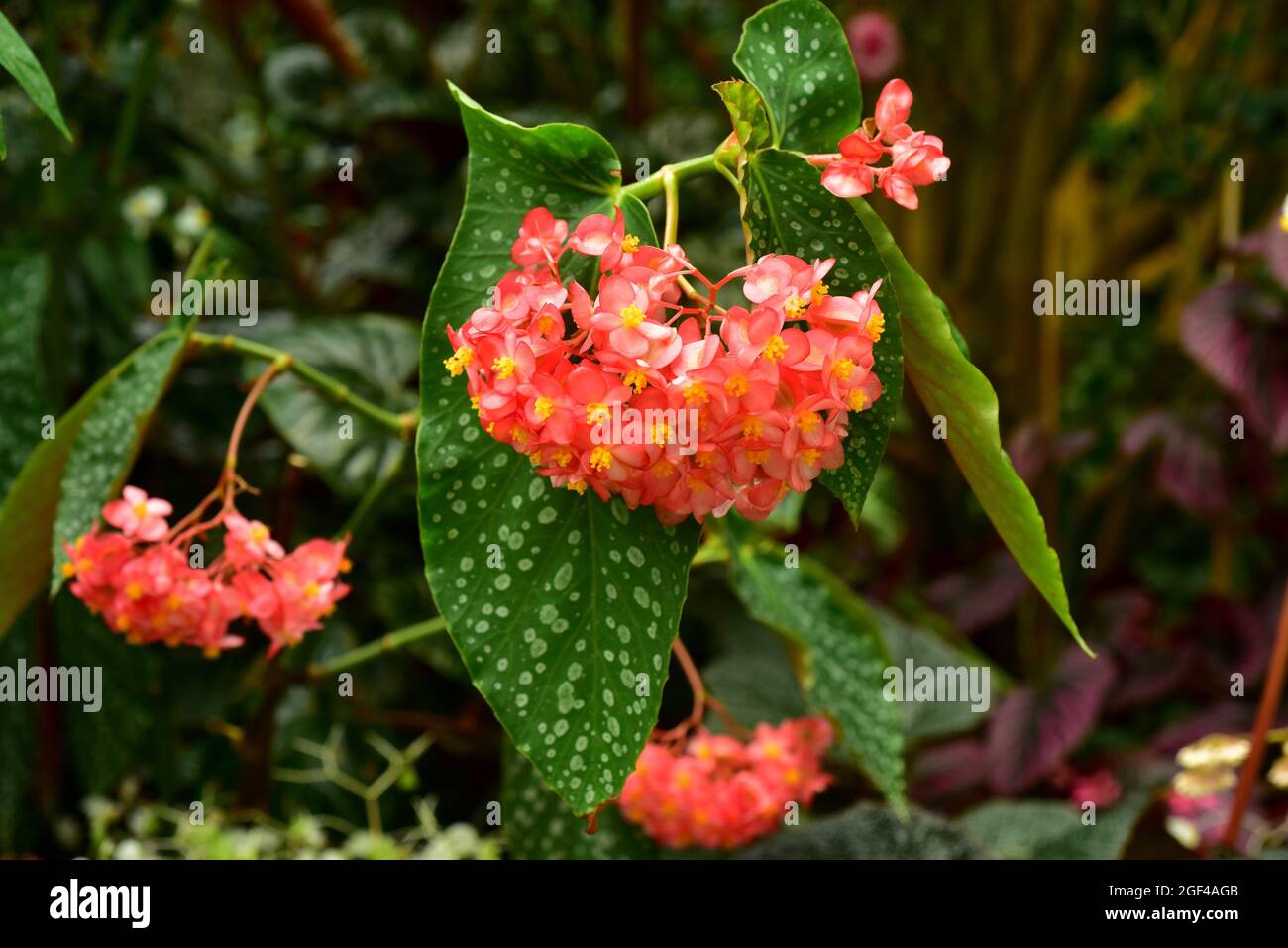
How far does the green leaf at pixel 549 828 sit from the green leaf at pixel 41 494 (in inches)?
11.7

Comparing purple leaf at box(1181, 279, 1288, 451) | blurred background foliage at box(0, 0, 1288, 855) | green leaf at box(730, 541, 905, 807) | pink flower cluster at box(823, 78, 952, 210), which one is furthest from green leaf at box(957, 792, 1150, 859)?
pink flower cluster at box(823, 78, 952, 210)

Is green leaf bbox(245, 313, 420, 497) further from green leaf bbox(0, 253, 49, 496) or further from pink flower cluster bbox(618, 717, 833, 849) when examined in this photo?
pink flower cluster bbox(618, 717, 833, 849)

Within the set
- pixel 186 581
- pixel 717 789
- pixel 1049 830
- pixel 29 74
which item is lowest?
pixel 1049 830

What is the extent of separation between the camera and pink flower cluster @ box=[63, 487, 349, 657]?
1.86 ft

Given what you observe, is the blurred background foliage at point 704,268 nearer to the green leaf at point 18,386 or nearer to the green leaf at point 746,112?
the green leaf at point 18,386

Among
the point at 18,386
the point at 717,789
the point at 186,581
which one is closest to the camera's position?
the point at 186,581

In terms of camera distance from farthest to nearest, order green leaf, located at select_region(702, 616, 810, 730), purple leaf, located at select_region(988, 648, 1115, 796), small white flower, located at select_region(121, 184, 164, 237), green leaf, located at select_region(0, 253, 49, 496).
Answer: small white flower, located at select_region(121, 184, 164, 237), purple leaf, located at select_region(988, 648, 1115, 796), green leaf, located at select_region(702, 616, 810, 730), green leaf, located at select_region(0, 253, 49, 496)

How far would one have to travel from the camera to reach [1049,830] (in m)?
0.88

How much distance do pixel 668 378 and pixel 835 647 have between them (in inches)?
16.1

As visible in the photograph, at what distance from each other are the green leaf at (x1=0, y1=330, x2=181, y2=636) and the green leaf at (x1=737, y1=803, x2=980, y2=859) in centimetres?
44

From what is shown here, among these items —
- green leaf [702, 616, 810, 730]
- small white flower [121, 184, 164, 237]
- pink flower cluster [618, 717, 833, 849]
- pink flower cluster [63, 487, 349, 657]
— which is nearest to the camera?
pink flower cluster [63, 487, 349, 657]

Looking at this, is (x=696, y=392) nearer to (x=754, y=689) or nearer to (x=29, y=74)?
(x=29, y=74)

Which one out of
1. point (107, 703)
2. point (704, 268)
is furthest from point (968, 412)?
point (704, 268)
